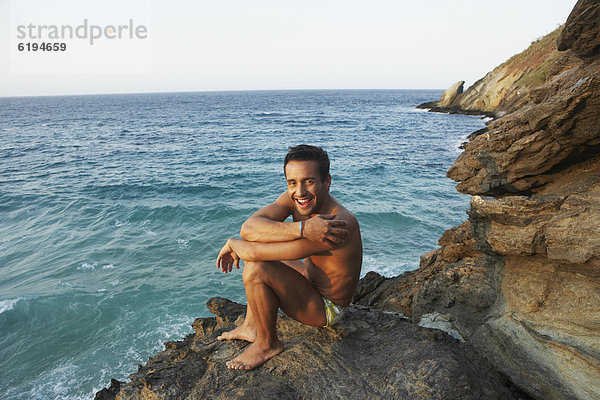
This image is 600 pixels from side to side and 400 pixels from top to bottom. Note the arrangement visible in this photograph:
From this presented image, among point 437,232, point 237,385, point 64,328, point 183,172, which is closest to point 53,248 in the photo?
point 64,328

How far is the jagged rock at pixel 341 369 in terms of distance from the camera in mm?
2885

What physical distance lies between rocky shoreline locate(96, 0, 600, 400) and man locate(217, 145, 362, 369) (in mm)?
288

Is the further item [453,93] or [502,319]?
[453,93]

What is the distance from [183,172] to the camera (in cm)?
2247

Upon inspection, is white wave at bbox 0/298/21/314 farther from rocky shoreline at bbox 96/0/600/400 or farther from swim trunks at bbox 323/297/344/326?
swim trunks at bbox 323/297/344/326

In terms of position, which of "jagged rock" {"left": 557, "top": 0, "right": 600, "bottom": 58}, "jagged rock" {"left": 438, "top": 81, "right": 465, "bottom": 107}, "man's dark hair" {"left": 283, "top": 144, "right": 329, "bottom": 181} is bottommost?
"man's dark hair" {"left": 283, "top": 144, "right": 329, "bottom": 181}

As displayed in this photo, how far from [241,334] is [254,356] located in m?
0.47

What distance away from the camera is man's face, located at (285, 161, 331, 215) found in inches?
123

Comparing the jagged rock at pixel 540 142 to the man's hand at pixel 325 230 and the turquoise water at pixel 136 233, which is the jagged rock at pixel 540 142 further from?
the turquoise water at pixel 136 233

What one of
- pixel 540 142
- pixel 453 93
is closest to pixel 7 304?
pixel 540 142

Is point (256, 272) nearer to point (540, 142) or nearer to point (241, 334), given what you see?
point (241, 334)

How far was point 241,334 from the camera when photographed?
3.78m

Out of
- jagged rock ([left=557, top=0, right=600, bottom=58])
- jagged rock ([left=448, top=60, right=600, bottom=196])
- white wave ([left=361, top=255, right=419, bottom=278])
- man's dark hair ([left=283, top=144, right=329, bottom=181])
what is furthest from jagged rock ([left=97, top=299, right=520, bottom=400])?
white wave ([left=361, top=255, right=419, bottom=278])

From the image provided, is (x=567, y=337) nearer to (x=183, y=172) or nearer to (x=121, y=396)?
(x=121, y=396)
